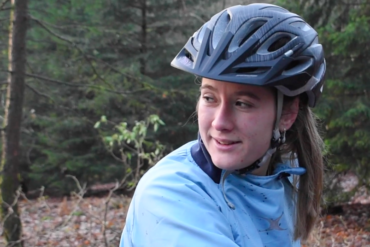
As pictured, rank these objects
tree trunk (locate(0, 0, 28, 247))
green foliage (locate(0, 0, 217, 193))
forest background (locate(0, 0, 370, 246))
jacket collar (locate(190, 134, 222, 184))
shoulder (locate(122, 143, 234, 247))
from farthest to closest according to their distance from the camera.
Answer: green foliage (locate(0, 0, 217, 193)), forest background (locate(0, 0, 370, 246)), tree trunk (locate(0, 0, 28, 247)), jacket collar (locate(190, 134, 222, 184)), shoulder (locate(122, 143, 234, 247))

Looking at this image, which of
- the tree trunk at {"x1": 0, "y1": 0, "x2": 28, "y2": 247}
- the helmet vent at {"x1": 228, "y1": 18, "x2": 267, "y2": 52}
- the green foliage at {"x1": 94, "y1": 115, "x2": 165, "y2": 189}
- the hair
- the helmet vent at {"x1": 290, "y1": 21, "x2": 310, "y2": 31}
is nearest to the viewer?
the helmet vent at {"x1": 228, "y1": 18, "x2": 267, "y2": 52}

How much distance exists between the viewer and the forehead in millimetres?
1823

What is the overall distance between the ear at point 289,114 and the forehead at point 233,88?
0.72 feet

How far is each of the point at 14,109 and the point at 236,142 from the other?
19.4ft

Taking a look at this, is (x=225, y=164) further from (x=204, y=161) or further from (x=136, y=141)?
(x=136, y=141)

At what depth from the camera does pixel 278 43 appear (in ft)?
6.56

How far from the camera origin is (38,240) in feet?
26.3

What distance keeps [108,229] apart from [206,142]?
6434mm

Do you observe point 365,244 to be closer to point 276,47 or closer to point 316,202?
point 316,202

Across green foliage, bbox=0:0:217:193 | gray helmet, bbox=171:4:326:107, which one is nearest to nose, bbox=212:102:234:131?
gray helmet, bbox=171:4:326:107

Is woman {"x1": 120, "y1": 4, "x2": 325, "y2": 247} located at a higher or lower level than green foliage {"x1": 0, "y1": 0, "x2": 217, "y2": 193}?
higher

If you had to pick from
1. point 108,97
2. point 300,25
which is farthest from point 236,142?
point 108,97

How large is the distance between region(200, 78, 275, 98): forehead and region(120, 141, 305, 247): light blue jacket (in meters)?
0.24

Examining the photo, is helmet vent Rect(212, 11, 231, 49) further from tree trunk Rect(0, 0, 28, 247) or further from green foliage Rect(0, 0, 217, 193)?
green foliage Rect(0, 0, 217, 193)
